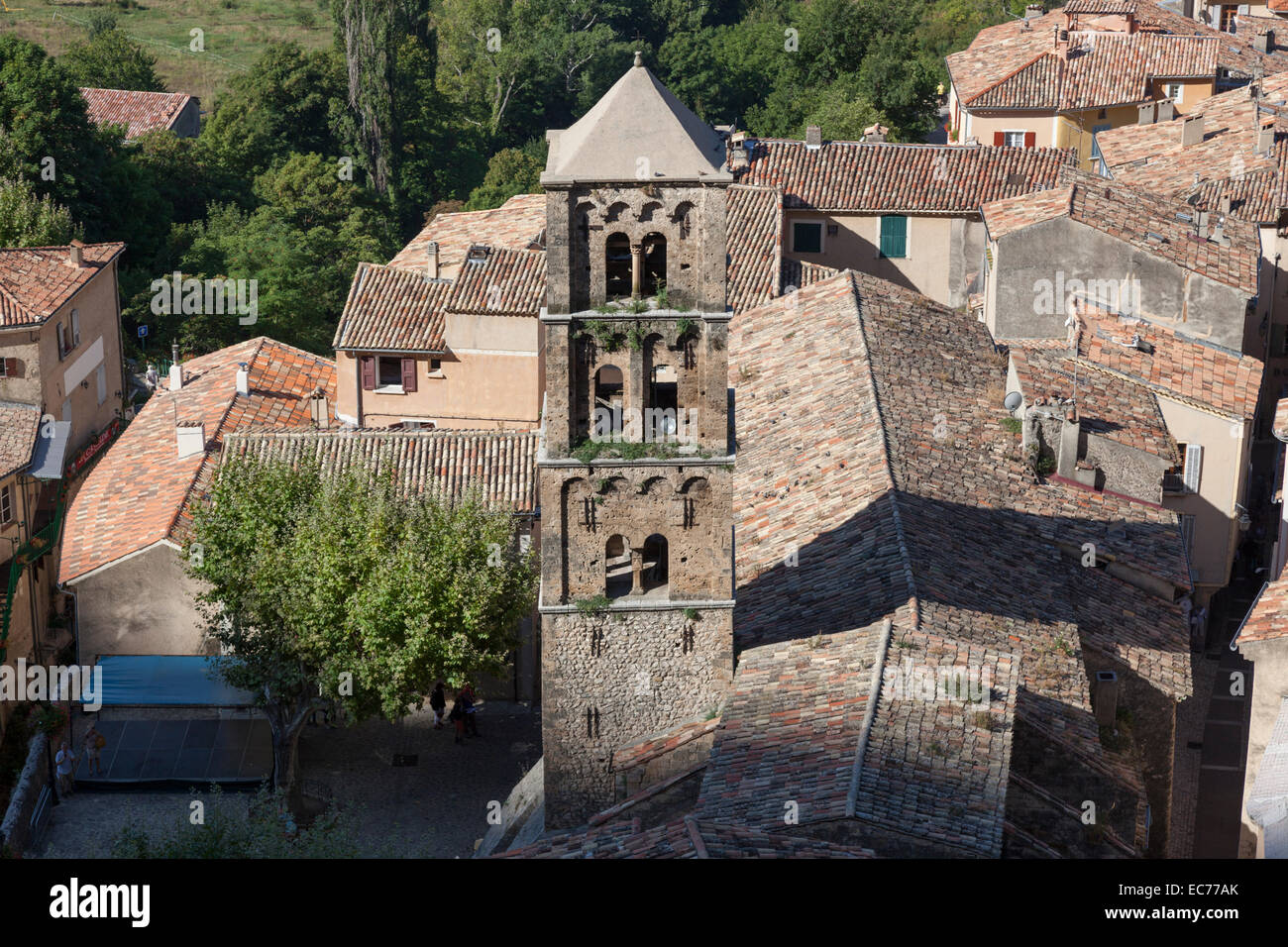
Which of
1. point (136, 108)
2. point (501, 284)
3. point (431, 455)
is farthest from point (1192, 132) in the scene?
point (136, 108)

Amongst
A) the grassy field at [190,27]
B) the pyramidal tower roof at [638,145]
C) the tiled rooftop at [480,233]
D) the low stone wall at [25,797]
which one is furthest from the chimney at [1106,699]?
the grassy field at [190,27]

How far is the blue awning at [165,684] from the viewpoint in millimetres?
33250

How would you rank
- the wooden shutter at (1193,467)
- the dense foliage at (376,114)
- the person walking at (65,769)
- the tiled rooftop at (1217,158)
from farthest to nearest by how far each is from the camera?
1. the dense foliage at (376,114)
2. the tiled rooftop at (1217,158)
3. the wooden shutter at (1193,467)
4. the person walking at (65,769)

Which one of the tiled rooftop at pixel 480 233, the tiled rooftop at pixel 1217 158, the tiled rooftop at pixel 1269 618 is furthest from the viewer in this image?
the tiled rooftop at pixel 480 233

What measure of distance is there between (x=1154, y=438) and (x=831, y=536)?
943cm

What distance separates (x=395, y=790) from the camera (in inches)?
1217

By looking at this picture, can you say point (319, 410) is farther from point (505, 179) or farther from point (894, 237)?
point (505, 179)

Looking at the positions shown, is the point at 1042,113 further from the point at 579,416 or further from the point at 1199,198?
the point at 579,416

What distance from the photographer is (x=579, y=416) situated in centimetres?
2333

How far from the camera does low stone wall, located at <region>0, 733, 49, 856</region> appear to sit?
92.4 feet

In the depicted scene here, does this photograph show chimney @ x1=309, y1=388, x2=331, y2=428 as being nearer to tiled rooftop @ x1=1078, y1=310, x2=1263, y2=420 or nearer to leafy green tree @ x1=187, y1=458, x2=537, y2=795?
leafy green tree @ x1=187, y1=458, x2=537, y2=795

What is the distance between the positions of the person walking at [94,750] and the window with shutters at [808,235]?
28494 millimetres

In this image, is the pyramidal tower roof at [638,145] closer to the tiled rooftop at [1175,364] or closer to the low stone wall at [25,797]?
the low stone wall at [25,797]
